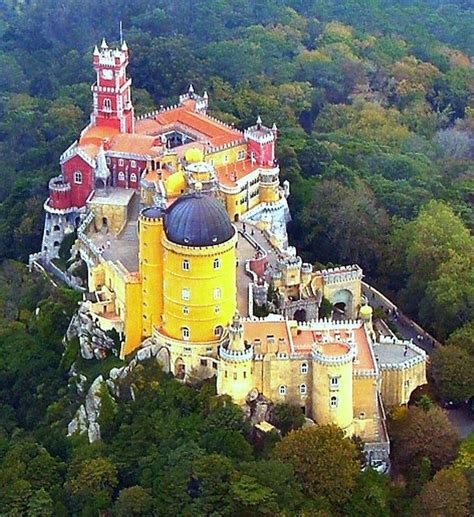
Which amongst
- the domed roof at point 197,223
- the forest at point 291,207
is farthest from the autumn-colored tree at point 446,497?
the domed roof at point 197,223

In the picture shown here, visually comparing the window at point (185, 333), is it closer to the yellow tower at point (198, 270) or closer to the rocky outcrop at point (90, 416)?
the yellow tower at point (198, 270)

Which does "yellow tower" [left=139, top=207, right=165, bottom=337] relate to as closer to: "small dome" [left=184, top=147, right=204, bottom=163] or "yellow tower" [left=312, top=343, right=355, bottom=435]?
"yellow tower" [left=312, top=343, right=355, bottom=435]

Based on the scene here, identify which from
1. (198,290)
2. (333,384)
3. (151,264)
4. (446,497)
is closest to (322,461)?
(333,384)

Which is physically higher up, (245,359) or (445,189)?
(245,359)

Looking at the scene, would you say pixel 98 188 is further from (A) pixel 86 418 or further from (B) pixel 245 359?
(B) pixel 245 359

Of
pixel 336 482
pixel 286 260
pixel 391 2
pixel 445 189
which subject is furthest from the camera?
pixel 391 2

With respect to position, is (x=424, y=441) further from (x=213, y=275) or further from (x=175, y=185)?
(x=175, y=185)

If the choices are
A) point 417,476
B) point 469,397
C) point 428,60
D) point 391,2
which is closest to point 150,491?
point 417,476
